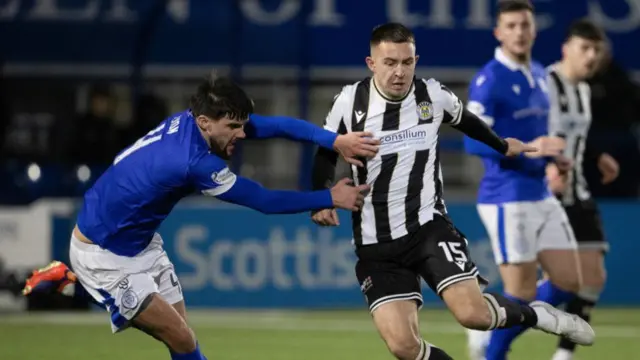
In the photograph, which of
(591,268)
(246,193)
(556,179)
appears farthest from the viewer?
(591,268)

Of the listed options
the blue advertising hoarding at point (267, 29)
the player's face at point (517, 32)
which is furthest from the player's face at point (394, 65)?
the blue advertising hoarding at point (267, 29)

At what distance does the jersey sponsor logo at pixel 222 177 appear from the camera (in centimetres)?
706

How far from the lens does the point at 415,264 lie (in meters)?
7.59

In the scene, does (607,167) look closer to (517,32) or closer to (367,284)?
(517,32)

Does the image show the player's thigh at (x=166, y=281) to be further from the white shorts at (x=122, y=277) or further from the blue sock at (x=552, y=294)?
→ the blue sock at (x=552, y=294)

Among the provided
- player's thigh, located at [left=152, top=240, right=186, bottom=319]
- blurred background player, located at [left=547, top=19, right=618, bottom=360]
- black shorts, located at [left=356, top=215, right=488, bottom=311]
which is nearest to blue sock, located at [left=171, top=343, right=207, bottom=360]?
player's thigh, located at [left=152, top=240, right=186, bottom=319]

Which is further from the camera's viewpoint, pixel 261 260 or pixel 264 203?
pixel 261 260

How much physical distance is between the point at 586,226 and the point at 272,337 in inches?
118

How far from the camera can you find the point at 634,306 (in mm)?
14078

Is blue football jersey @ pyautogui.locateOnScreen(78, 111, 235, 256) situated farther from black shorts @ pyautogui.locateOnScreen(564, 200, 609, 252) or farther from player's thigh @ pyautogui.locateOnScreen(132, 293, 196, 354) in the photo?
black shorts @ pyautogui.locateOnScreen(564, 200, 609, 252)

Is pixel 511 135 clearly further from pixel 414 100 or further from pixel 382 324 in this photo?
pixel 382 324

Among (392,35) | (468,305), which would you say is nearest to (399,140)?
(392,35)

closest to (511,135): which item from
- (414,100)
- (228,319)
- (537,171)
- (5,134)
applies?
(537,171)

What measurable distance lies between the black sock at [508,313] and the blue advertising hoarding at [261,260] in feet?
20.0
